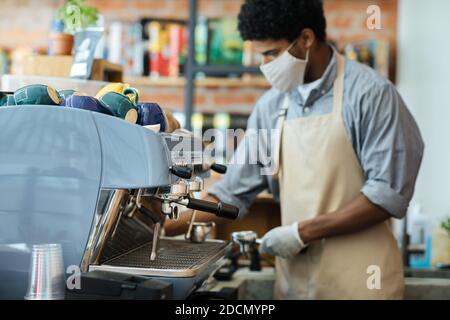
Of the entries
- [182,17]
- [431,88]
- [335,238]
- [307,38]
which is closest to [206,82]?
[182,17]

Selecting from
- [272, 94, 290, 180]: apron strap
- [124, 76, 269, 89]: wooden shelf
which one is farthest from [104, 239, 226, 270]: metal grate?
[124, 76, 269, 89]: wooden shelf

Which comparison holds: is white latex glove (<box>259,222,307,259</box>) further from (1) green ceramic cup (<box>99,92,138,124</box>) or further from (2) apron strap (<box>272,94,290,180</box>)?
(1) green ceramic cup (<box>99,92,138,124</box>)

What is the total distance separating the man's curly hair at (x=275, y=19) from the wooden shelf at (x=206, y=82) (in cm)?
244

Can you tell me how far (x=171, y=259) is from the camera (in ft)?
4.81

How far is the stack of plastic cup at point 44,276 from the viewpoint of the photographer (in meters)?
1.17

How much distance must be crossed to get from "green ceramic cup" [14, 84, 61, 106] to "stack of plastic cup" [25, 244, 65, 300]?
10.4 inches

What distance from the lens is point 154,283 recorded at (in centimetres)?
118

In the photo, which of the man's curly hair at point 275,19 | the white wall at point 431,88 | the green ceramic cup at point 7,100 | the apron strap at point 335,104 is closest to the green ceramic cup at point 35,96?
the green ceramic cup at point 7,100

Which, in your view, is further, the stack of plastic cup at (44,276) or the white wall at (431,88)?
the white wall at (431,88)

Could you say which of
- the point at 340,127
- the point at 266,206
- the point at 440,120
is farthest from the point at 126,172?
the point at 440,120

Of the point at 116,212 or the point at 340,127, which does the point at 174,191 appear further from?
the point at 340,127

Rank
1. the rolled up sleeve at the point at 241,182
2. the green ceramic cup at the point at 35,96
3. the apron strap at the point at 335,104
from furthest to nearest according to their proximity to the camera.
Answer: the rolled up sleeve at the point at 241,182, the apron strap at the point at 335,104, the green ceramic cup at the point at 35,96

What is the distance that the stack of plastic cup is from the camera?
1169 mm

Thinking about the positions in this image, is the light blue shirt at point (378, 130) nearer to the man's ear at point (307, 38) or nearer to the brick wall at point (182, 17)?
the man's ear at point (307, 38)
